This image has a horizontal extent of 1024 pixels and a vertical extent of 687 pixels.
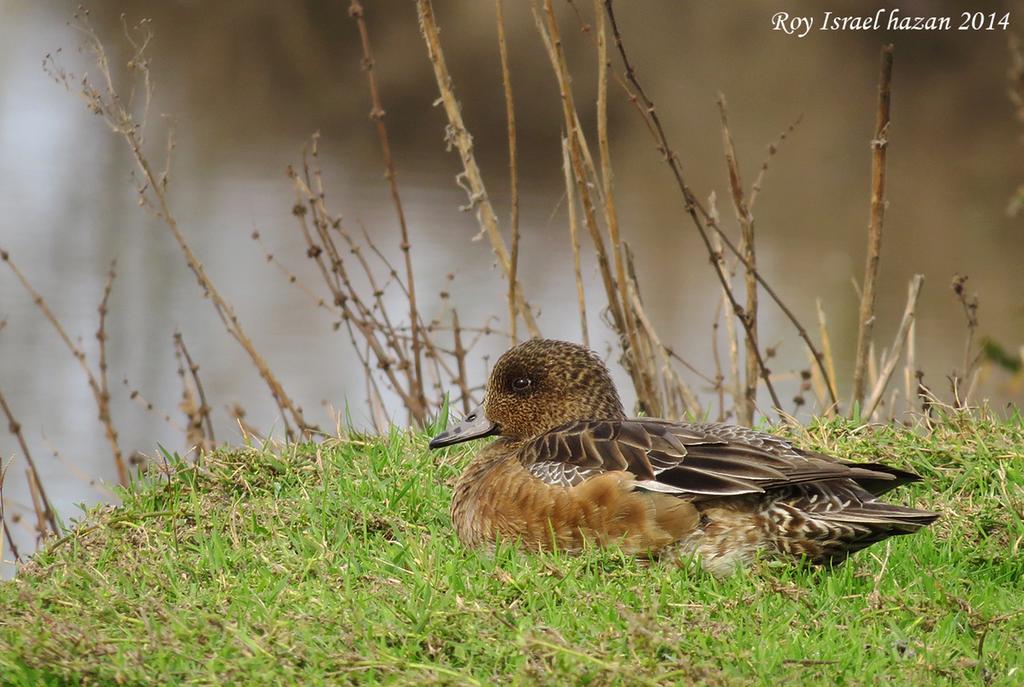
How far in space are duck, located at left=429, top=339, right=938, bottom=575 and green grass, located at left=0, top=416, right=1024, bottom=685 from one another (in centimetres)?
7

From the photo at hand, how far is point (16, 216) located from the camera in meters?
11.8

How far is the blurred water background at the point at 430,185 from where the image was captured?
9172mm

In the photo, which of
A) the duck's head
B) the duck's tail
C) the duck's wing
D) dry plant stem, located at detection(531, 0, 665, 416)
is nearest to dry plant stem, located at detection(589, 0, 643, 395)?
dry plant stem, located at detection(531, 0, 665, 416)

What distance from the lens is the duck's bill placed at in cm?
450

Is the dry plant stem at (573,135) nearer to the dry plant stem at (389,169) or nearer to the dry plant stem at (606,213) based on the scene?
the dry plant stem at (606,213)

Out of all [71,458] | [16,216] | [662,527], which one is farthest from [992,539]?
[16,216]

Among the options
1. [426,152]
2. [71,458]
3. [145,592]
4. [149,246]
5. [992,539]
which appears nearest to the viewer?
[145,592]

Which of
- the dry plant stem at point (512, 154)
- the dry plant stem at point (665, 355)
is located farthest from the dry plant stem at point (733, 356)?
the dry plant stem at point (512, 154)

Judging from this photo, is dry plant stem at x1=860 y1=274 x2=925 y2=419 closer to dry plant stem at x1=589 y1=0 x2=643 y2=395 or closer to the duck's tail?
dry plant stem at x1=589 y1=0 x2=643 y2=395

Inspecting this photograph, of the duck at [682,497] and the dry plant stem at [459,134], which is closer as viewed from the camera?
the duck at [682,497]

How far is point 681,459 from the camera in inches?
149

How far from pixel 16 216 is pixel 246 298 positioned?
306 cm

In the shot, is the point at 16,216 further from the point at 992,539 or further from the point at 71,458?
the point at 992,539

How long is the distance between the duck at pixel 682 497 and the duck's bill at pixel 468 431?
330 mm
